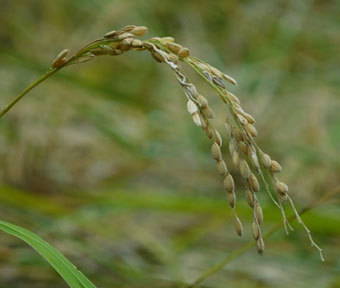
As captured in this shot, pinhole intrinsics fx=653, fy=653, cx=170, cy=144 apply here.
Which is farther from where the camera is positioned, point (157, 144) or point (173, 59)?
point (157, 144)

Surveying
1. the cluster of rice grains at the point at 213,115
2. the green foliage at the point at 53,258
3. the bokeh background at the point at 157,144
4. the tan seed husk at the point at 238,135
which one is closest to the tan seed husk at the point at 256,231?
the cluster of rice grains at the point at 213,115

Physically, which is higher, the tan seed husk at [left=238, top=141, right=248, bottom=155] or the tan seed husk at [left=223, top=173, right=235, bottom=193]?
the tan seed husk at [left=238, top=141, right=248, bottom=155]

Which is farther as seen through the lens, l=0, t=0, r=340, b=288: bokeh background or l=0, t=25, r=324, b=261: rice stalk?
l=0, t=0, r=340, b=288: bokeh background

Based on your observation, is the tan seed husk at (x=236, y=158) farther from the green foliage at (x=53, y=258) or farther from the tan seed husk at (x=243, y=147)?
the green foliage at (x=53, y=258)

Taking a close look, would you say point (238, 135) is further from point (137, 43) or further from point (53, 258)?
point (53, 258)

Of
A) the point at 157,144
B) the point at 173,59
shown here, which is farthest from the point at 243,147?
the point at 157,144

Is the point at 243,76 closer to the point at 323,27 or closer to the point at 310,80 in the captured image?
the point at 310,80

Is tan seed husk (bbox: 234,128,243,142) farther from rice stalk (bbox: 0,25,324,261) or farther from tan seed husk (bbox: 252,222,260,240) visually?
tan seed husk (bbox: 252,222,260,240)

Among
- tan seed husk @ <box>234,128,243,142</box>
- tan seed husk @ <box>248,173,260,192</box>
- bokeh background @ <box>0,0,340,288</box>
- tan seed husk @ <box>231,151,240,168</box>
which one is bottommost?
bokeh background @ <box>0,0,340,288</box>

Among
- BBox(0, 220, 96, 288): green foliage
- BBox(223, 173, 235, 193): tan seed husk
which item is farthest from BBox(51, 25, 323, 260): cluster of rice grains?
BBox(0, 220, 96, 288): green foliage
